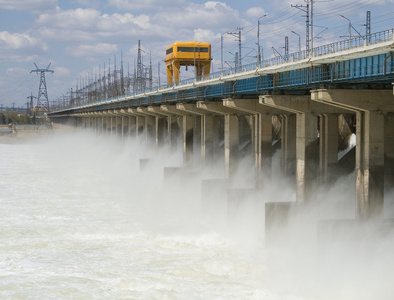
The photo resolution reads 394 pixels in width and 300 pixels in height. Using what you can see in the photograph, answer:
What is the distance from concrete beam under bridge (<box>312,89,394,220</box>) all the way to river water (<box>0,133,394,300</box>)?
2.35m

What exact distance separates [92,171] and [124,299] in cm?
4986

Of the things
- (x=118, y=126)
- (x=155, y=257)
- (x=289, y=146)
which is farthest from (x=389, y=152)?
(x=118, y=126)

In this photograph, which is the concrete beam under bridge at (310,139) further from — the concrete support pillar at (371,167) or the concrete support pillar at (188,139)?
the concrete support pillar at (188,139)

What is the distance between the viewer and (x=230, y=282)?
25.5 meters

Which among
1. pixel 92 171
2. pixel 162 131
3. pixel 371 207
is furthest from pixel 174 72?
pixel 371 207

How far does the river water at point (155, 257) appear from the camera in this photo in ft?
79.7

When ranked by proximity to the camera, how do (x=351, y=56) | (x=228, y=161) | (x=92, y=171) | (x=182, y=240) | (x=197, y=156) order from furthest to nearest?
(x=92, y=171) < (x=197, y=156) < (x=228, y=161) < (x=182, y=240) < (x=351, y=56)

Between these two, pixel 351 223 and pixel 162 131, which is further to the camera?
pixel 162 131

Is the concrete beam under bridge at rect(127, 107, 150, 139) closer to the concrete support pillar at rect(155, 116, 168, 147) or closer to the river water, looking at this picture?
the concrete support pillar at rect(155, 116, 168, 147)

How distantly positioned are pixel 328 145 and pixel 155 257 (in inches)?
455

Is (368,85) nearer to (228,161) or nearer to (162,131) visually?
(228,161)

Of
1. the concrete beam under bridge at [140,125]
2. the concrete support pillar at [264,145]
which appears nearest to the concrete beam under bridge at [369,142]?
the concrete support pillar at [264,145]

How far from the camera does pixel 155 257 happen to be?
29391 millimetres

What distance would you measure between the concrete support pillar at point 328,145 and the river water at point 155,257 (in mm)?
4774
